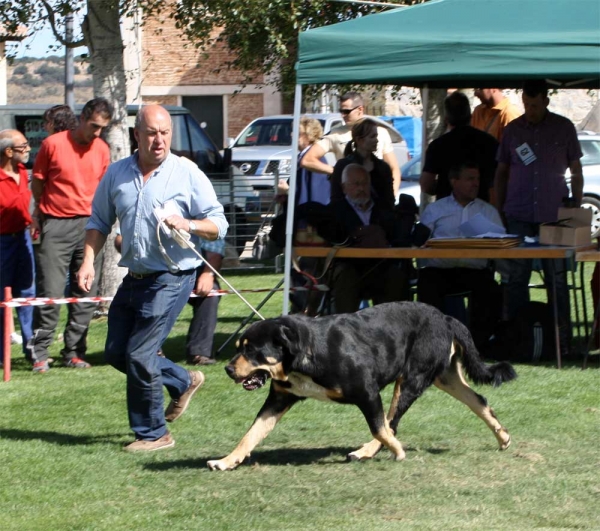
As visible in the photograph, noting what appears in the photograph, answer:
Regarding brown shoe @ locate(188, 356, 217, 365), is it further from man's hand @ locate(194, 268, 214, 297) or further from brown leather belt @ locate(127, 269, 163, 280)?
brown leather belt @ locate(127, 269, 163, 280)

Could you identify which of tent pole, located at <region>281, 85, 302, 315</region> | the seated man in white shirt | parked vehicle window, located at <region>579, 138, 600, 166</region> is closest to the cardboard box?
the seated man in white shirt

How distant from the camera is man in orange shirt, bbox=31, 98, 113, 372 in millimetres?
8281

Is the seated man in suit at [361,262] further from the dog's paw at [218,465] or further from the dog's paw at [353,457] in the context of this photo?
the dog's paw at [218,465]

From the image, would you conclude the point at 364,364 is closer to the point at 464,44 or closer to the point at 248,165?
the point at 464,44

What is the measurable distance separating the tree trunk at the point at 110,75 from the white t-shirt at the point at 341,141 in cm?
202

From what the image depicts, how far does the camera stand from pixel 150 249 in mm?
5559

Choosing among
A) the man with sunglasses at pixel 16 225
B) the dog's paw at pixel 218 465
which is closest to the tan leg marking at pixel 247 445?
the dog's paw at pixel 218 465

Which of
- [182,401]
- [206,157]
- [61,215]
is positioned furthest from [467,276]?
[206,157]

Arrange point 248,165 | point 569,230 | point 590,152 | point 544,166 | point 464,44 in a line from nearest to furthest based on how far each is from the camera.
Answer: point 464,44 < point 569,230 < point 544,166 < point 590,152 < point 248,165

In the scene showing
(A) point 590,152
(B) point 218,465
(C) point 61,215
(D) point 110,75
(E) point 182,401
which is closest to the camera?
(B) point 218,465

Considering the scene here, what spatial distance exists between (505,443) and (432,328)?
706mm

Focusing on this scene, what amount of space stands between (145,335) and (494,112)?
18.8 ft

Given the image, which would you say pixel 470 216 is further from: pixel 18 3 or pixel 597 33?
pixel 18 3

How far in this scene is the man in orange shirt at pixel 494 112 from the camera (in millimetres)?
10352
